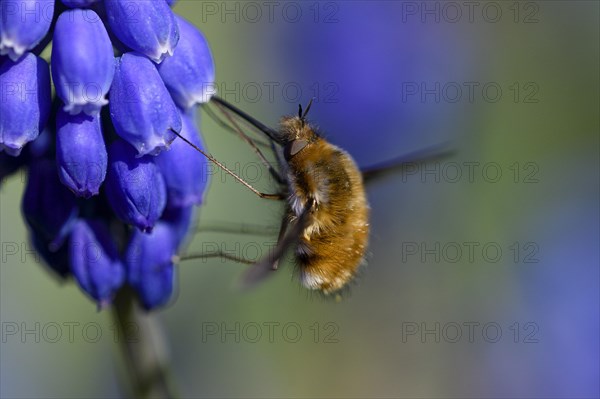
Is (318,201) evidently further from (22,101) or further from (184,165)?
(22,101)

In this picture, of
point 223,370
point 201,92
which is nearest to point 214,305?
point 223,370

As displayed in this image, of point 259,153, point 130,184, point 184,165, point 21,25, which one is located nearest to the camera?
point 21,25

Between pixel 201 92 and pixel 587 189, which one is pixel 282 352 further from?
pixel 201 92

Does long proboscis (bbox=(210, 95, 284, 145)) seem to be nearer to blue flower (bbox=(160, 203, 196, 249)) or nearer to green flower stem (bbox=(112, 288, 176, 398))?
blue flower (bbox=(160, 203, 196, 249))

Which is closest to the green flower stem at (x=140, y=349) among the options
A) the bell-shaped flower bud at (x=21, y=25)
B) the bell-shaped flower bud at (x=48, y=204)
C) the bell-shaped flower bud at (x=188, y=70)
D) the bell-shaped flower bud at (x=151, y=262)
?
the bell-shaped flower bud at (x=151, y=262)

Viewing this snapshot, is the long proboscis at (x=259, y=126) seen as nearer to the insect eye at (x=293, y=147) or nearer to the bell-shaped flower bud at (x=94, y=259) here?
the insect eye at (x=293, y=147)

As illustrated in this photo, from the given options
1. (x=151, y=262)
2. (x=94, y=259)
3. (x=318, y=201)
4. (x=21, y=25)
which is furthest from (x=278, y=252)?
(x=21, y=25)
